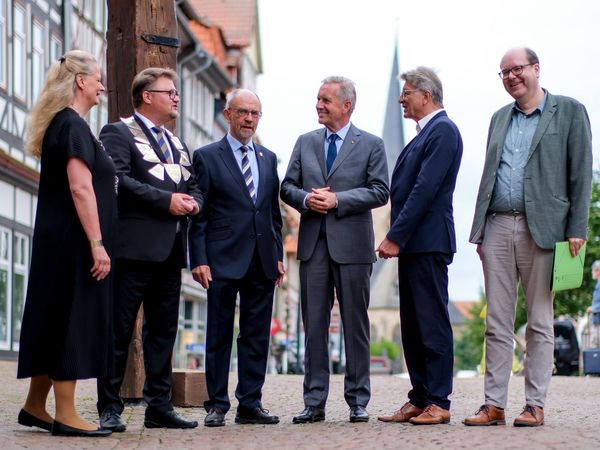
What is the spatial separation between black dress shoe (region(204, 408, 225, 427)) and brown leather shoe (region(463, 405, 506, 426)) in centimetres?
155

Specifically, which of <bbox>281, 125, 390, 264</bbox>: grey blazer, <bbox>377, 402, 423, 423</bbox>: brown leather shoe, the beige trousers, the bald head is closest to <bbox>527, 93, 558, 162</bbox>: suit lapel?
the bald head

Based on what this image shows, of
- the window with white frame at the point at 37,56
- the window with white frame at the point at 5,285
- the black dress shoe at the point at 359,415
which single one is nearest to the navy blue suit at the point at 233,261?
the black dress shoe at the point at 359,415

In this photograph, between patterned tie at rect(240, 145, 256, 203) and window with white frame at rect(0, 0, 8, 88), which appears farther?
window with white frame at rect(0, 0, 8, 88)

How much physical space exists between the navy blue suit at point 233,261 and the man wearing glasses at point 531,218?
143 centimetres

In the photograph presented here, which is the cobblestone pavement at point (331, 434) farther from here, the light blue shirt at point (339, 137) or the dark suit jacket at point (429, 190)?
the light blue shirt at point (339, 137)

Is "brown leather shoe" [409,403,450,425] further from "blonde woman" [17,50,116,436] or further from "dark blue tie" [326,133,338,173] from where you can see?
"blonde woman" [17,50,116,436]

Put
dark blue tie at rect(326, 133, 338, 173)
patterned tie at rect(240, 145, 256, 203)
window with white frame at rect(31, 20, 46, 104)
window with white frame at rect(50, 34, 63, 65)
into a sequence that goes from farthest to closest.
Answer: window with white frame at rect(50, 34, 63, 65) < window with white frame at rect(31, 20, 46, 104) < dark blue tie at rect(326, 133, 338, 173) < patterned tie at rect(240, 145, 256, 203)

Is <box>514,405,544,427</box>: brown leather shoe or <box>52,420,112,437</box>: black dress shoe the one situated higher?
<box>514,405,544,427</box>: brown leather shoe

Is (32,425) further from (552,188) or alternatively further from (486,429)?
(552,188)

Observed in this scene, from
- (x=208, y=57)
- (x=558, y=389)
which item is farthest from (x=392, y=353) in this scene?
(x=558, y=389)

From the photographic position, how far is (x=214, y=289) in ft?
30.6

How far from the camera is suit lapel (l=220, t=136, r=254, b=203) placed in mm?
9422

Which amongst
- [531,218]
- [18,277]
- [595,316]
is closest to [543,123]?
[531,218]

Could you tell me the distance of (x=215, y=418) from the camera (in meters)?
9.12
